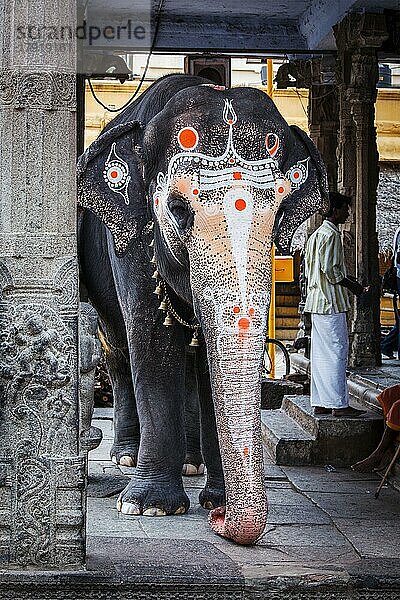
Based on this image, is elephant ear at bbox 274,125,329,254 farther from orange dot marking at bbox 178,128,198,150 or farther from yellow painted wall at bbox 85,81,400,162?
yellow painted wall at bbox 85,81,400,162

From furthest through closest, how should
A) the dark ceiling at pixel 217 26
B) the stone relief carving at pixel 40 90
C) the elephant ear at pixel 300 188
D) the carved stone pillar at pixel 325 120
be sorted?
the carved stone pillar at pixel 325 120 < the dark ceiling at pixel 217 26 < the elephant ear at pixel 300 188 < the stone relief carving at pixel 40 90

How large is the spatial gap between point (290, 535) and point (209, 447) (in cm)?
74

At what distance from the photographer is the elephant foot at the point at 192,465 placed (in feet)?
23.2

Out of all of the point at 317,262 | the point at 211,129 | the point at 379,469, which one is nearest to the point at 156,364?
the point at 211,129

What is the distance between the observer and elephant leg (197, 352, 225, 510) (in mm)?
6090

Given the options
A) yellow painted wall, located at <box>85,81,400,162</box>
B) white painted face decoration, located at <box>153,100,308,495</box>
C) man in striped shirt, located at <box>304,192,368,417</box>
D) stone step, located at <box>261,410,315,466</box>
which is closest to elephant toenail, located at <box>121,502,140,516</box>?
white painted face decoration, located at <box>153,100,308,495</box>

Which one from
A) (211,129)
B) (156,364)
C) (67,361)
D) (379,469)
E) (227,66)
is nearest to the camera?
(67,361)

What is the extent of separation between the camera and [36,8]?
4.65 m

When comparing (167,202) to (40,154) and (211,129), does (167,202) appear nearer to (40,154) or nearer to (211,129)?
(211,129)

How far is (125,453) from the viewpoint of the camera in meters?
7.33

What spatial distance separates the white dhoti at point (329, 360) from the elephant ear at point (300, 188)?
2386 mm

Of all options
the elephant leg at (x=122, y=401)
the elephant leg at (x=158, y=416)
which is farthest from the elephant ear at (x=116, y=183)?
the elephant leg at (x=122, y=401)

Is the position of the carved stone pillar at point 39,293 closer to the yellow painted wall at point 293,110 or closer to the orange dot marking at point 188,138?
the orange dot marking at point 188,138

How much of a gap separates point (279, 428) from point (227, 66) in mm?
4916
